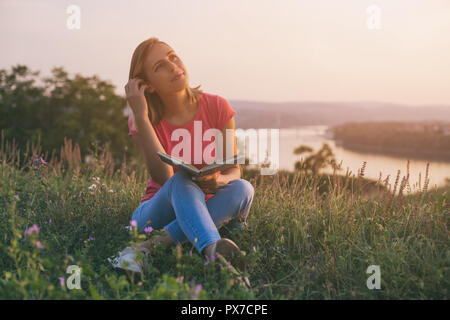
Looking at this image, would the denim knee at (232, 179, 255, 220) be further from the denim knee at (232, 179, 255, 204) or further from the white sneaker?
the white sneaker

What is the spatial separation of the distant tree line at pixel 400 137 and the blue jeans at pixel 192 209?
17.4 metres

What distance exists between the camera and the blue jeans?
9.05ft

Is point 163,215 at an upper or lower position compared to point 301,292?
upper

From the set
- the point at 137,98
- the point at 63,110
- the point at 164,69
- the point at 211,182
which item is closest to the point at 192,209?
the point at 211,182

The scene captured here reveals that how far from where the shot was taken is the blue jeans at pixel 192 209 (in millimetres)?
2760

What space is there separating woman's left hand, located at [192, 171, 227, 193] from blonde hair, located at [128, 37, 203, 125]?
855 millimetres

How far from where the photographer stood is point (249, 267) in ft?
9.09

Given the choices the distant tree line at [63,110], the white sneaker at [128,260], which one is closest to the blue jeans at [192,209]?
the white sneaker at [128,260]

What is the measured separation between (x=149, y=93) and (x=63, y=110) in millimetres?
24891

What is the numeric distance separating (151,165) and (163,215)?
1.42 ft

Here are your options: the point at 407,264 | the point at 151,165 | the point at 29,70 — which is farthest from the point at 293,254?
the point at 29,70

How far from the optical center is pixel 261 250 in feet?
10.6

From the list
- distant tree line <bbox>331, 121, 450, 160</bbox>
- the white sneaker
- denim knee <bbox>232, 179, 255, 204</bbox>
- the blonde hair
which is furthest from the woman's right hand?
distant tree line <bbox>331, 121, 450, 160</bbox>
